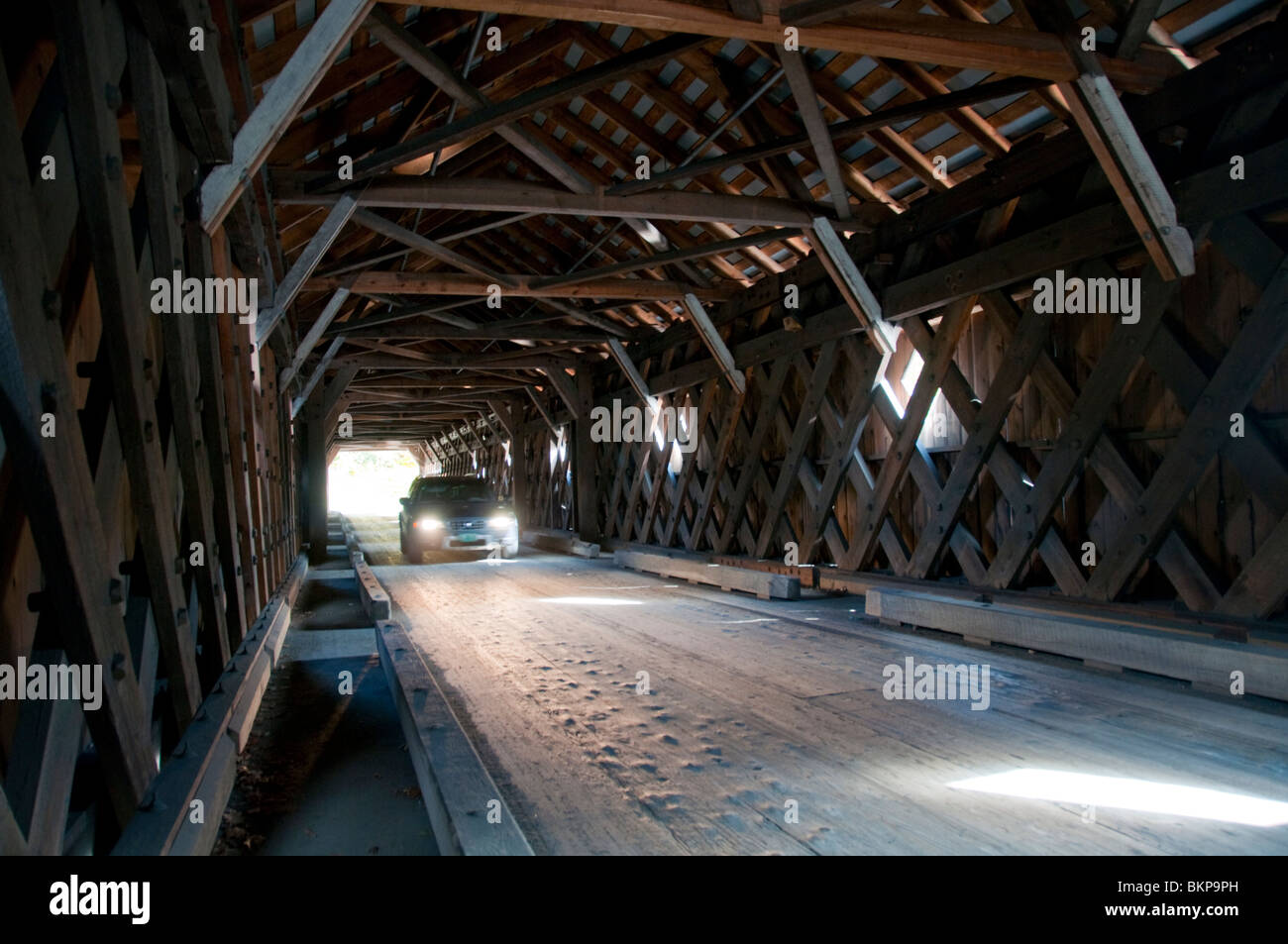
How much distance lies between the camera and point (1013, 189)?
7062 millimetres

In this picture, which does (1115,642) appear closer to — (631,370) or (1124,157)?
(1124,157)

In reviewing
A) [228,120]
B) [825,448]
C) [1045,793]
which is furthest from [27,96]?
[825,448]

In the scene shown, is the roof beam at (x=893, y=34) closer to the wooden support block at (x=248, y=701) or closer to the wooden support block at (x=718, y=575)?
the wooden support block at (x=248, y=701)

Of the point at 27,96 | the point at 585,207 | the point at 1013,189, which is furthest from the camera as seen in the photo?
the point at 585,207

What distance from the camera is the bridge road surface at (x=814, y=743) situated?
304 centimetres

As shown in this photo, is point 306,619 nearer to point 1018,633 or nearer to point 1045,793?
point 1018,633

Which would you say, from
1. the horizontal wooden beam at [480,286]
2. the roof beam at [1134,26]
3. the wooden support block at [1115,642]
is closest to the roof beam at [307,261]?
the horizontal wooden beam at [480,286]

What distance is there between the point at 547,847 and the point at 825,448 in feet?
26.5

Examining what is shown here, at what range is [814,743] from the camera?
4141 millimetres

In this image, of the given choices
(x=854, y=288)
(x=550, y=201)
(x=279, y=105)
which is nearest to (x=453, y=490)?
(x=550, y=201)

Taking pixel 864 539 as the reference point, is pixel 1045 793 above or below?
below

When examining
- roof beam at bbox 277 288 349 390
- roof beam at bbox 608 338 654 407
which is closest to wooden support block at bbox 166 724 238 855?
roof beam at bbox 277 288 349 390

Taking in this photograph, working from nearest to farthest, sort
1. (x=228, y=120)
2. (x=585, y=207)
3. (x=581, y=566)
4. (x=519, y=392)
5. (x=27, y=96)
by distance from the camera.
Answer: (x=27, y=96) < (x=228, y=120) < (x=585, y=207) < (x=581, y=566) < (x=519, y=392)

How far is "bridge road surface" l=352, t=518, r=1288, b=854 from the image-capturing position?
3.04m
